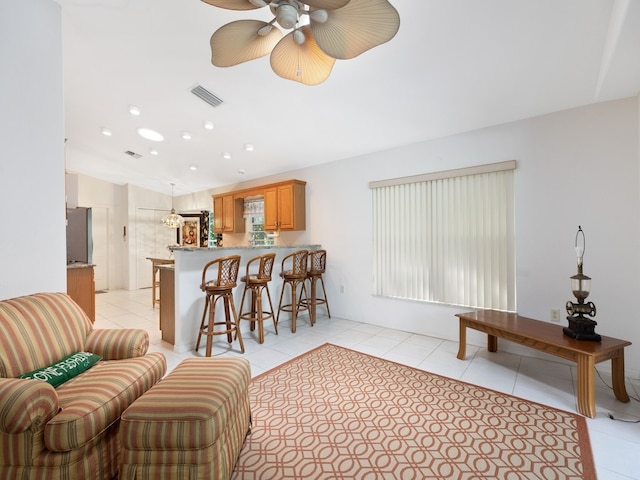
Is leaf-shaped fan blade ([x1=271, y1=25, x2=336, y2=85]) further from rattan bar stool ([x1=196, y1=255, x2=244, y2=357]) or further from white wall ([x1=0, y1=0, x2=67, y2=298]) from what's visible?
rattan bar stool ([x1=196, y1=255, x2=244, y2=357])

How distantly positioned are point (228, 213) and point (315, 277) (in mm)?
2849

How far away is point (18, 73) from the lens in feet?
6.32

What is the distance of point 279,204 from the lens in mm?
5090

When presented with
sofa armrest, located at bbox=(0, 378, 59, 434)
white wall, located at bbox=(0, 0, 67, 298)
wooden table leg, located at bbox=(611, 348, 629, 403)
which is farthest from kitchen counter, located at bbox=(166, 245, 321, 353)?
wooden table leg, located at bbox=(611, 348, 629, 403)

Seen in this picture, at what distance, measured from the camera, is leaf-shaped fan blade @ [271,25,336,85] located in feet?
5.36

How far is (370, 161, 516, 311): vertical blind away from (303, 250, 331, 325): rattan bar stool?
0.84 m

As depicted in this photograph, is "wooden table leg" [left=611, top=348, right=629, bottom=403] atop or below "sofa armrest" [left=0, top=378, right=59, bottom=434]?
below

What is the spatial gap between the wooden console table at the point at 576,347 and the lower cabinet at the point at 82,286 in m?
4.62

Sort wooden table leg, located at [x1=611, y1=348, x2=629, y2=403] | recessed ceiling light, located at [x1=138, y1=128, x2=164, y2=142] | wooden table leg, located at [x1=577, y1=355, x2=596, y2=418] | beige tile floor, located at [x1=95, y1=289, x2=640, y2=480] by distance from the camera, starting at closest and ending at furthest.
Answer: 1. beige tile floor, located at [x1=95, y1=289, x2=640, y2=480]
2. wooden table leg, located at [x1=577, y1=355, x2=596, y2=418]
3. wooden table leg, located at [x1=611, y1=348, x2=629, y2=403]
4. recessed ceiling light, located at [x1=138, y1=128, x2=164, y2=142]

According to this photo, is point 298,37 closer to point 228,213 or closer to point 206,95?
point 206,95

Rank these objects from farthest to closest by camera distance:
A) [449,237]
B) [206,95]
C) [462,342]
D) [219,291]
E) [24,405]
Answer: [449,237] < [206,95] < [219,291] < [462,342] < [24,405]

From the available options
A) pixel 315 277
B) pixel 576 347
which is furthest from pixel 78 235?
pixel 576 347

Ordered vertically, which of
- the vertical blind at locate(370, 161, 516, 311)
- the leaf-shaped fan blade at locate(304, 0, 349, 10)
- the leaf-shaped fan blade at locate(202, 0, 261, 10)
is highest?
the leaf-shaped fan blade at locate(202, 0, 261, 10)

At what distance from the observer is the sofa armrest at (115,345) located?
6.11 feet
